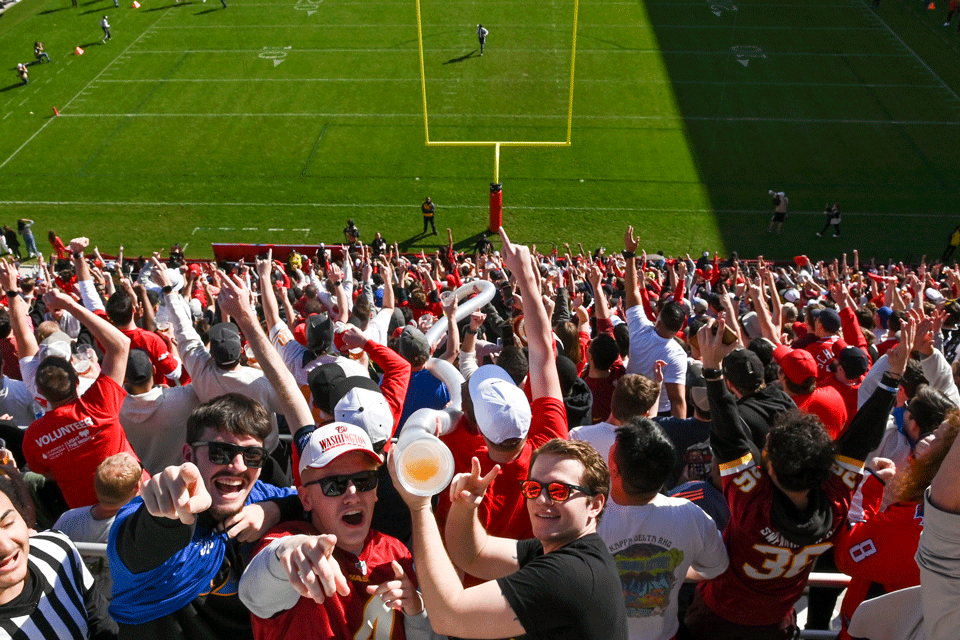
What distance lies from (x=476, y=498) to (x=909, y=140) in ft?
80.3

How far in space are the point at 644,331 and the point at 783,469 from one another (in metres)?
2.95

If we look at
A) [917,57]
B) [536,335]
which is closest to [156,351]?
[536,335]

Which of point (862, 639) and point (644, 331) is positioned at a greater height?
point (862, 639)

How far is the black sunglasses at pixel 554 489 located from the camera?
2631 mm

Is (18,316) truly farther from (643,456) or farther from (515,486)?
(643,456)

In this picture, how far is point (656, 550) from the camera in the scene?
10.6 ft

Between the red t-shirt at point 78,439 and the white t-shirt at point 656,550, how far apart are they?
111 inches

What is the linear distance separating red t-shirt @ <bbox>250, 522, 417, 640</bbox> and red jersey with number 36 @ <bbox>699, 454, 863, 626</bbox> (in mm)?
1454

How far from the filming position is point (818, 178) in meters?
21.0

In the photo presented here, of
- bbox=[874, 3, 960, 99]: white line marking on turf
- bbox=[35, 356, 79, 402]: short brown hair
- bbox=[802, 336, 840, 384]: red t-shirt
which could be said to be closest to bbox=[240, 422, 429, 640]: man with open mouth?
bbox=[35, 356, 79, 402]: short brown hair

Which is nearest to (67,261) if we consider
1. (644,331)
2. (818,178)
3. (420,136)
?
(420,136)

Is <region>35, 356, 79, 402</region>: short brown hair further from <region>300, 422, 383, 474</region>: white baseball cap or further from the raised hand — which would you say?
the raised hand

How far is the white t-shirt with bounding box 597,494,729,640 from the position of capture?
3.21m

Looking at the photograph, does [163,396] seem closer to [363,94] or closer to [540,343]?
[540,343]
